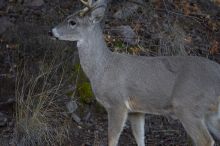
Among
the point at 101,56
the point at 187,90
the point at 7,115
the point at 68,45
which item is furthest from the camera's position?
the point at 68,45

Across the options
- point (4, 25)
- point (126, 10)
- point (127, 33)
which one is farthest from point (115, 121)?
point (4, 25)

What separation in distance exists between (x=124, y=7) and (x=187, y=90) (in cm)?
360

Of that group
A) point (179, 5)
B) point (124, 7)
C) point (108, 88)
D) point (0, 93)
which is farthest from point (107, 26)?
point (108, 88)

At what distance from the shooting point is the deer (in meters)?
8.06

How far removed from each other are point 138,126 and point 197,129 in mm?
1023

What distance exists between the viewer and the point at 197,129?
8039 millimetres

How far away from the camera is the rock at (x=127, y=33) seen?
1082 cm

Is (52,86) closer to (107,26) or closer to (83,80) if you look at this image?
(83,80)

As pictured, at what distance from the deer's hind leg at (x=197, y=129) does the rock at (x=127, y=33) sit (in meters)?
2.93

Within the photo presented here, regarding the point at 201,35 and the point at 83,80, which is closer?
the point at 83,80

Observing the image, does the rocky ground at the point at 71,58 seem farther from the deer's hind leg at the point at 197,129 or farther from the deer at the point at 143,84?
the deer's hind leg at the point at 197,129

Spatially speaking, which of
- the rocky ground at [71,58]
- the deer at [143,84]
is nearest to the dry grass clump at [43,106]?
the rocky ground at [71,58]

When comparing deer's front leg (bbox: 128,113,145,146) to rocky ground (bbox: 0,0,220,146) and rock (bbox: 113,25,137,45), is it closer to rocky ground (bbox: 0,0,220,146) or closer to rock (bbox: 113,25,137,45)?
rocky ground (bbox: 0,0,220,146)

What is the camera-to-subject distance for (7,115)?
10.1 meters
